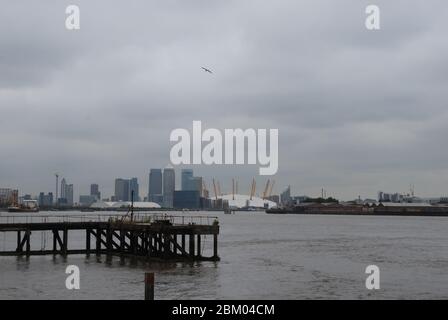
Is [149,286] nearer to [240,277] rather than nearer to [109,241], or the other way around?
[240,277]
